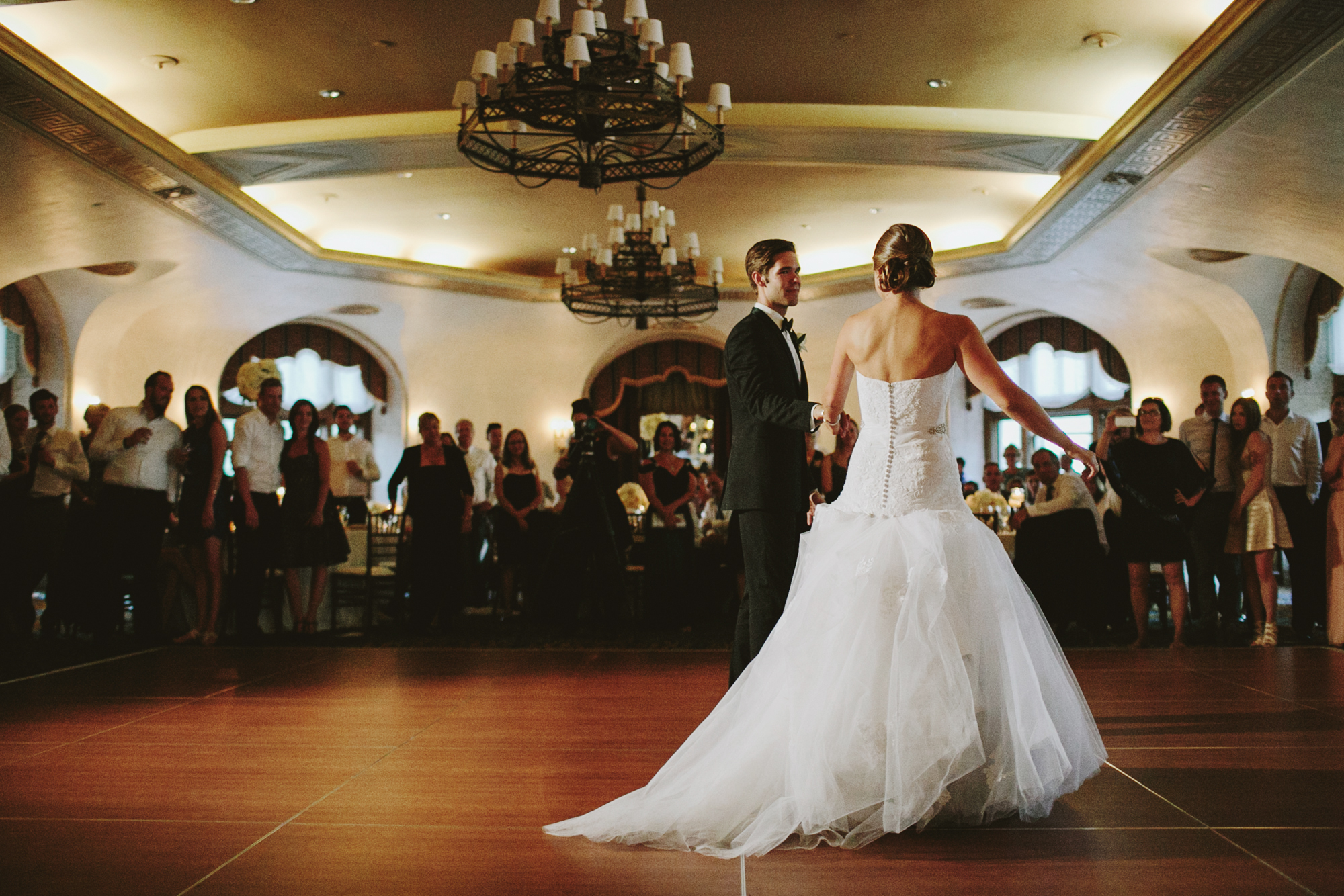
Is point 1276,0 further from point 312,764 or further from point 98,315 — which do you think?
point 98,315

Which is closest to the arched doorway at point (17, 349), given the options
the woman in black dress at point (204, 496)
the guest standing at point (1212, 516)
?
the woman in black dress at point (204, 496)

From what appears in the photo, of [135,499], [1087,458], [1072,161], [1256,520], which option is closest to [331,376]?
[135,499]

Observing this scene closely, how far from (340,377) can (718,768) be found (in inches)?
533

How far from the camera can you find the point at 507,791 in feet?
8.75

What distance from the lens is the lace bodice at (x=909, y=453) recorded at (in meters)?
2.50

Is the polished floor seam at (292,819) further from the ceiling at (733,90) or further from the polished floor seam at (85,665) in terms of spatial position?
the ceiling at (733,90)

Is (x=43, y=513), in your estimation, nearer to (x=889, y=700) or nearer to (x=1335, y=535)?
(x=889, y=700)

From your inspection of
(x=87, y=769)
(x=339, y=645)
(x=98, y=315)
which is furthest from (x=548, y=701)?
(x=98, y=315)

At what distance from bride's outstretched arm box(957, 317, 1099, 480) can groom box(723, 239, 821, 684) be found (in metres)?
0.64

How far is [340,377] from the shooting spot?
15.0 metres

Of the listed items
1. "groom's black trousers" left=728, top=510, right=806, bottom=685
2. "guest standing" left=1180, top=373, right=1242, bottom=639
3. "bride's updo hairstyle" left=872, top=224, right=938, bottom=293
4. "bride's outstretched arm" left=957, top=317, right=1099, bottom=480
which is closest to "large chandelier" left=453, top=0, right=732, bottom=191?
"groom's black trousers" left=728, top=510, right=806, bottom=685

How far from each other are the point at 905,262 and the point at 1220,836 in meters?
1.39

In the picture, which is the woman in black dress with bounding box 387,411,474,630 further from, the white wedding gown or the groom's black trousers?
the white wedding gown

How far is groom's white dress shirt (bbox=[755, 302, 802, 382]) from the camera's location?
3197 millimetres
